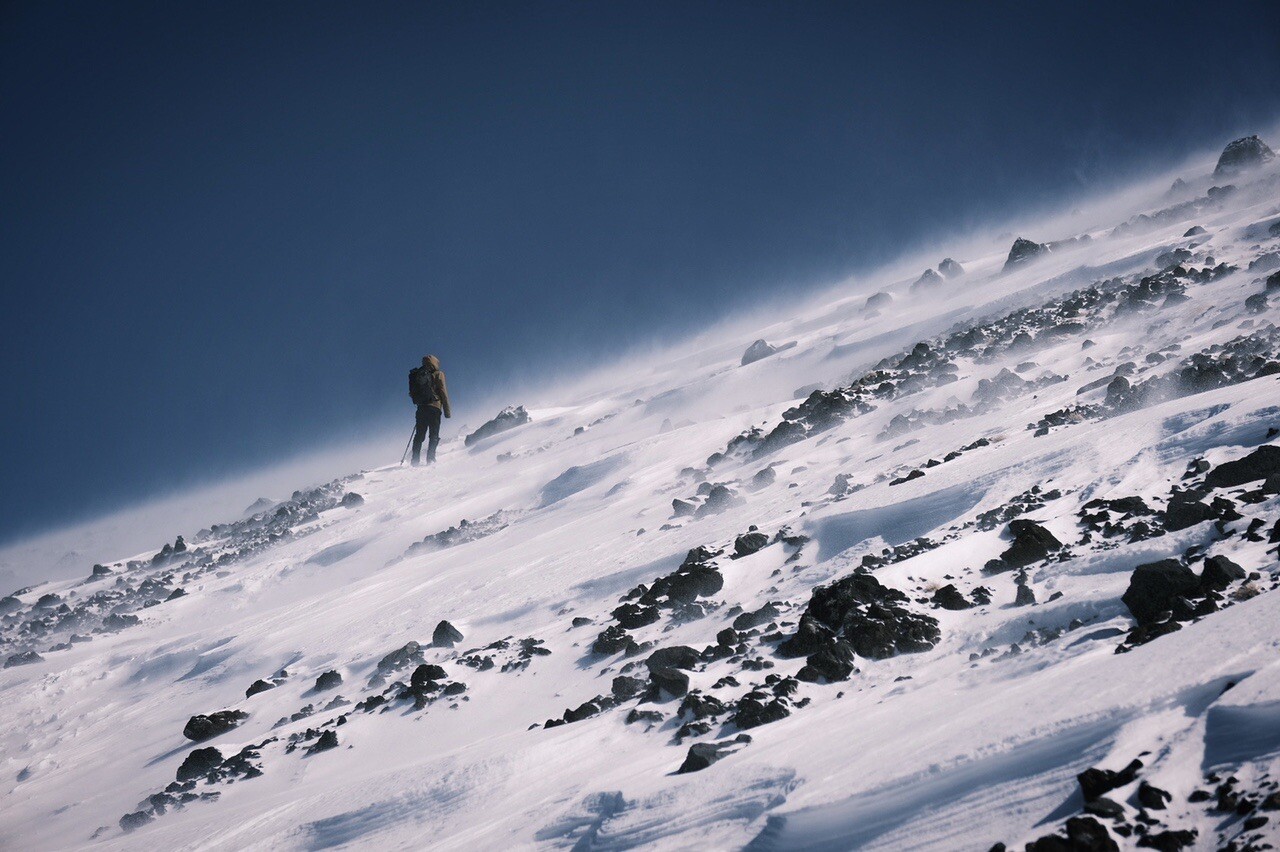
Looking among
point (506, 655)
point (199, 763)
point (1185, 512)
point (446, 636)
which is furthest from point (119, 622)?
point (1185, 512)

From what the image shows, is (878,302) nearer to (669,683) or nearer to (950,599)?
(950,599)

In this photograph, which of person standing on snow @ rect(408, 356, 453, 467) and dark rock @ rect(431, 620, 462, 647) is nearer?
dark rock @ rect(431, 620, 462, 647)

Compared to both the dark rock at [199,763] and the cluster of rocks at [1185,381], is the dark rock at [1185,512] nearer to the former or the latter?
the cluster of rocks at [1185,381]

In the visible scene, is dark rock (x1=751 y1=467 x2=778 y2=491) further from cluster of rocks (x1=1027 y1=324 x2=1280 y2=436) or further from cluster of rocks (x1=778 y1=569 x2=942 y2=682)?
cluster of rocks (x1=778 y1=569 x2=942 y2=682)

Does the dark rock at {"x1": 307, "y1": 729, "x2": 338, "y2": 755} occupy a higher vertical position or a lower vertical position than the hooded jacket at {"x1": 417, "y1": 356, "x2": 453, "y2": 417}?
lower

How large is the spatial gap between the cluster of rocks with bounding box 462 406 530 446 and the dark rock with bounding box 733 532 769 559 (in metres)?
25.3

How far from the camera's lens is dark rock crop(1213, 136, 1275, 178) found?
87.6 feet

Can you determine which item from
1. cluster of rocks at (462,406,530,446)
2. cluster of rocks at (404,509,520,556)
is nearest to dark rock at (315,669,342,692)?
cluster of rocks at (404,509,520,556)

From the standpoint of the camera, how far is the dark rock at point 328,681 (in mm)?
8695

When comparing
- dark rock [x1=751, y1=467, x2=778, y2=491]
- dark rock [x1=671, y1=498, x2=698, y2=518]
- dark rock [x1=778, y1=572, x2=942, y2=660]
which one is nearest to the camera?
dark rock [x1=778, y1=572, x2=942, y2=660]

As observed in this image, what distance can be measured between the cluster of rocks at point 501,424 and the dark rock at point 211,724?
78.4 feet

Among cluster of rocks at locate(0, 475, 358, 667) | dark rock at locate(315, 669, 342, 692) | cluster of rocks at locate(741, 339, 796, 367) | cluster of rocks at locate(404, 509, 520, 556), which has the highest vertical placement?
cluster of rocks at locate(741, 339, 796, 367)

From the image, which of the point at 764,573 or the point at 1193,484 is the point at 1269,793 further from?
the point at 764,573

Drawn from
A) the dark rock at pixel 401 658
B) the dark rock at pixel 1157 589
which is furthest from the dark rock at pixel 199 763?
the dark rock at pixel 1157 589
